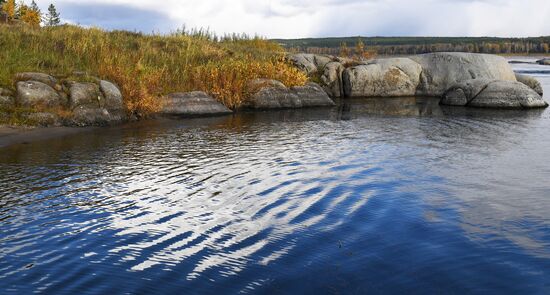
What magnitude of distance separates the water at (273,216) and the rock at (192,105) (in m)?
4.52

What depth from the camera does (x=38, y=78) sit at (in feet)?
54.7

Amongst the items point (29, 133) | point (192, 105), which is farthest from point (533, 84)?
point (29, 133)

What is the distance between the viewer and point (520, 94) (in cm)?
2438

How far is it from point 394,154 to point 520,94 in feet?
47.9

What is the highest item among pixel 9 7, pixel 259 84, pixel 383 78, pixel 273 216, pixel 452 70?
pixel 9 7

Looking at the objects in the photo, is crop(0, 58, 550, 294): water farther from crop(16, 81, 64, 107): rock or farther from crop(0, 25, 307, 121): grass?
crop(0, 25, 307, 121): grass

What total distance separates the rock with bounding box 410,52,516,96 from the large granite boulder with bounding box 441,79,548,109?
3.74 meters

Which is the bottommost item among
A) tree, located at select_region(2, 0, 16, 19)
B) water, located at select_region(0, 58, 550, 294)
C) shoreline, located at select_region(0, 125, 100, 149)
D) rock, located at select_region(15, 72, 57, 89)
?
water, located at select_region(0, 58, 550, 294)

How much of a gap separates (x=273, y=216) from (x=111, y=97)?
1117 centimetres

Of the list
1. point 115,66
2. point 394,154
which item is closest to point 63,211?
point 394,154

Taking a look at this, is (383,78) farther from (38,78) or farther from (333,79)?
(38,78)

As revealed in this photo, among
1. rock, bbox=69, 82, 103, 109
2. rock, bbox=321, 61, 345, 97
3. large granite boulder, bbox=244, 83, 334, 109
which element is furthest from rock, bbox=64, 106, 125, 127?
rock, bbox=321, 61, 345, 97

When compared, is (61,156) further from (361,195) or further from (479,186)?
(479,186)

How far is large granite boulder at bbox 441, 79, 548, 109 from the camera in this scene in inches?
956
